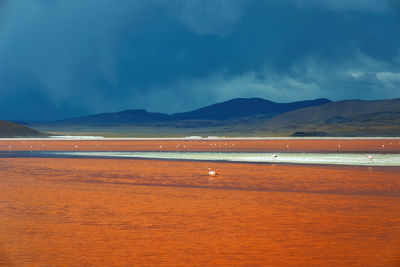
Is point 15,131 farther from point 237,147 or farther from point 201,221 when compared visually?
point 201,221

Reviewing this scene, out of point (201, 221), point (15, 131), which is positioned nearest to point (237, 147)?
point (201, 221)

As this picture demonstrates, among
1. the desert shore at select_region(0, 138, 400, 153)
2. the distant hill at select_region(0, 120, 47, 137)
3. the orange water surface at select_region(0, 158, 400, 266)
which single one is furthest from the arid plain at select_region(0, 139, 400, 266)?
the distant hill at select_region(0, 120, 47, 137)

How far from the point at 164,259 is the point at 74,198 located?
8.17 metres

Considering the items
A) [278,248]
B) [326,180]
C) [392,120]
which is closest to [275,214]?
[278,248]

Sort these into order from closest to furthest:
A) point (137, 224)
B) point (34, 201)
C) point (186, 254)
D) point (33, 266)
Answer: point (33, 266)
point (186, 254)
point (137, 224)
point (34, 201)

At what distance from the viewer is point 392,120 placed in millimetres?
164500

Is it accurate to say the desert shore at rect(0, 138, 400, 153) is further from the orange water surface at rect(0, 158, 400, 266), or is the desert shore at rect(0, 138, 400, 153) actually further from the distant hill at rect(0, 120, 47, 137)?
the distant hill at rect(0, 120, 47, 137)

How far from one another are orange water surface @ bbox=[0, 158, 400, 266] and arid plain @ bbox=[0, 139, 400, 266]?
0.08 feet

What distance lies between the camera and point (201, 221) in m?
13.9

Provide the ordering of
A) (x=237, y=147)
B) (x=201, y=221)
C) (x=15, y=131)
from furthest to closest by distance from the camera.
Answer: (x=15, y=131) < (x=237, y=147) < (x=201, y=221)

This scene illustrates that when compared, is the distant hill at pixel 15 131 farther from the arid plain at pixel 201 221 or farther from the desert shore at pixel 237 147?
the arid plain at pixel 201 221

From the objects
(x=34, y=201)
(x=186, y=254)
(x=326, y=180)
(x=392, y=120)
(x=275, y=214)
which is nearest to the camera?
(x=186, y=254)

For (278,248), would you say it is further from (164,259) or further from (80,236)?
(80,236)

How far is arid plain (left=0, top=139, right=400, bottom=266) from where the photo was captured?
1070cm
